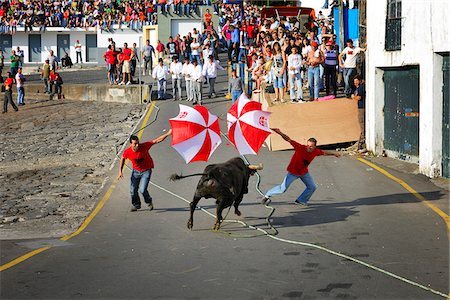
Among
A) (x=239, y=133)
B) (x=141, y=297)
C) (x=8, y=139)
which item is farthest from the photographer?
(x=8, y=139)

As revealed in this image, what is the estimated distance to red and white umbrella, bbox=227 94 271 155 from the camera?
53.8 ft

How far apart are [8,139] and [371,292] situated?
81.3ft

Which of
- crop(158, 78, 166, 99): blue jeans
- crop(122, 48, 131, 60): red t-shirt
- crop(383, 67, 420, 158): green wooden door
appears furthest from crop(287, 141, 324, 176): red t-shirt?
crop(122, 48, 131, 60): red t-shirt

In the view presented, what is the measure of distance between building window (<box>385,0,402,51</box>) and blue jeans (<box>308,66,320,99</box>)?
4285 mm

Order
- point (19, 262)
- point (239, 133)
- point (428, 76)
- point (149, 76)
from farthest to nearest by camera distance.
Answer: point (149, 76) → point (428, 76) → point (239, 133) → point (19, 262)

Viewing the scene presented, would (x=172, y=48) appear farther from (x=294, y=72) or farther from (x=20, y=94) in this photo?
(x=294, y=72)

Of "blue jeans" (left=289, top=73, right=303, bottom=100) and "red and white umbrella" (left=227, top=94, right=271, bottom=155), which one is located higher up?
"blue jeans" (left=289, top=73, right=303, bottom=100)

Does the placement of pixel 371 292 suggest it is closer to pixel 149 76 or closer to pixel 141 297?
pixel 141 297

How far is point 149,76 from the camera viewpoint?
44.3 meters

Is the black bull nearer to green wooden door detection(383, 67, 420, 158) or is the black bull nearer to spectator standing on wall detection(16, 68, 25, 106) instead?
green wooden door detection(383, 67, 420, 158)

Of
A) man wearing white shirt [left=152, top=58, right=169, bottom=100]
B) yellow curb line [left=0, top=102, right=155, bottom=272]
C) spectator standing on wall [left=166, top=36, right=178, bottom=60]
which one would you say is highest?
spectator standing on wall [left=166, top=36, right=178, bottom=60]

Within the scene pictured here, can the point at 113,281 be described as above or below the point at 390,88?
below

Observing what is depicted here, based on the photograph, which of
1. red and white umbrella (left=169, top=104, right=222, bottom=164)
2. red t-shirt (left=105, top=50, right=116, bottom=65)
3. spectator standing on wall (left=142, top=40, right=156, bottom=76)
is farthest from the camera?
spectator standing on wall (left=142, top=40, right=156, bottom=76)

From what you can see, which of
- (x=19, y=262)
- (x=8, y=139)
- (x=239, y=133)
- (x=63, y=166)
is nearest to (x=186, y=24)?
(x=8, y=139)
